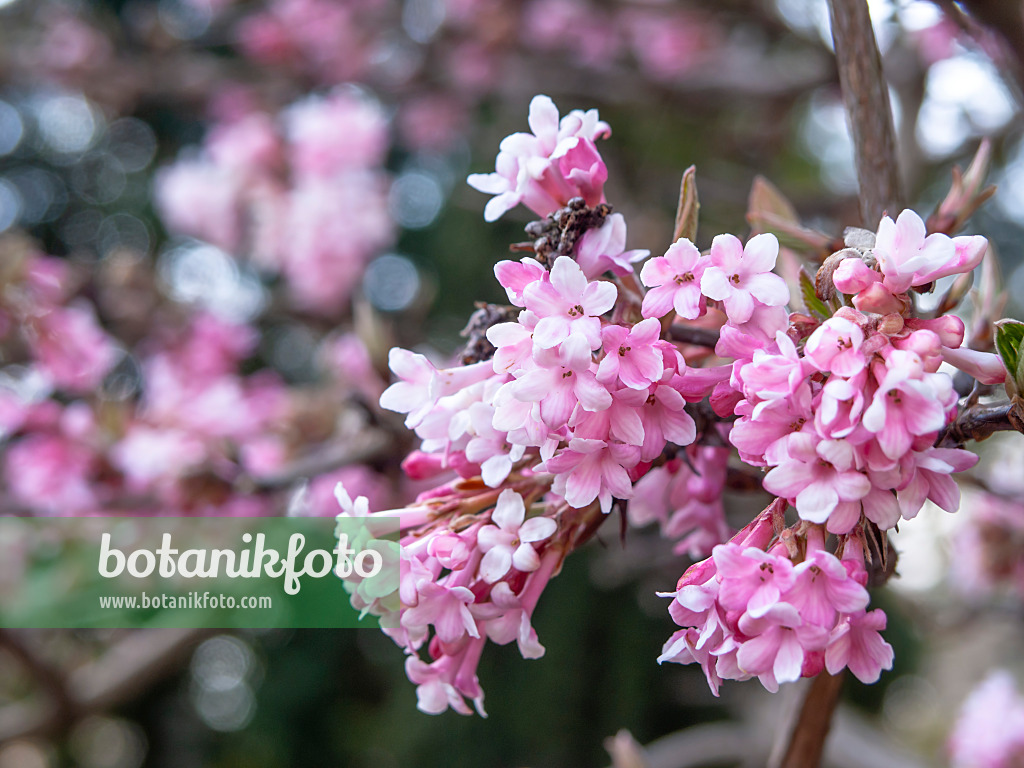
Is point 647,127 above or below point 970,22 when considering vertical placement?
below

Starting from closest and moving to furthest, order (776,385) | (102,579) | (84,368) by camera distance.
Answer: (776,385)
(102,579)
(84,368)

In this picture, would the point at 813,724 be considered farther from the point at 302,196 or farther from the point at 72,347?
the point at 302,196

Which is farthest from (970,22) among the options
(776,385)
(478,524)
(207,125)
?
(207,125)

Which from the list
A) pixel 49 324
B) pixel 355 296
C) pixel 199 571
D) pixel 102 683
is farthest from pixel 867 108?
pixel 102 683

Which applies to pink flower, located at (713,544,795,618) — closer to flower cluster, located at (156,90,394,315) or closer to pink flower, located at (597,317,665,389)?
pink flower, located at (597,317,665,389)

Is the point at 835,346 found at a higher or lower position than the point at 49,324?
higher

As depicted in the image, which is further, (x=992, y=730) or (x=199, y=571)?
(x=992, y=730)

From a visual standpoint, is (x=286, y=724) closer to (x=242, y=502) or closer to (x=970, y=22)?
(x=242, y=502)
